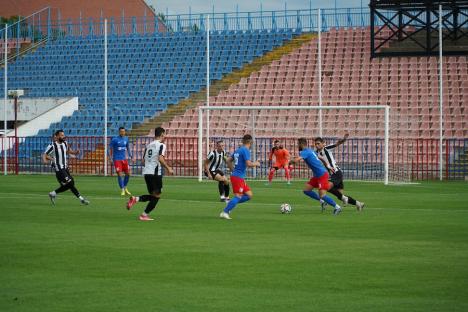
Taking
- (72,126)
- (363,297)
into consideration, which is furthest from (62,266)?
(72,126)

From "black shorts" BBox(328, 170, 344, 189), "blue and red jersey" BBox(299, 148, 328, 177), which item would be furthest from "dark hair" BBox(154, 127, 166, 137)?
"black shorts" BBox(328, 170, 344, 189)

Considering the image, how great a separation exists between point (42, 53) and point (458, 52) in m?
23.9

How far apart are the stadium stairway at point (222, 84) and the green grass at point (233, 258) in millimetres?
22970

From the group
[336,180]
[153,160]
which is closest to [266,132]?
[336,180]

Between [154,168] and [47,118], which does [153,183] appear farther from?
[47,118]

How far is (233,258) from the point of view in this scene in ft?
47.5

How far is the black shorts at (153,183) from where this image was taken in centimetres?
2120

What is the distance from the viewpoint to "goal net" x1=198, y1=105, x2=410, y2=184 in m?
39.6

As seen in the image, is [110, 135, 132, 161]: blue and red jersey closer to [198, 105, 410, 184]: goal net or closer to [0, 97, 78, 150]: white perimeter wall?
[198, 105, 410, 184]: goal net

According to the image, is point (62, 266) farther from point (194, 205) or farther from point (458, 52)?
point (458, 52)

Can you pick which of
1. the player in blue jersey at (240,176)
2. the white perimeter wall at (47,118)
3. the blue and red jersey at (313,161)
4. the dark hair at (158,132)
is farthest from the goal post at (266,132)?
the dark hair at (158,132)

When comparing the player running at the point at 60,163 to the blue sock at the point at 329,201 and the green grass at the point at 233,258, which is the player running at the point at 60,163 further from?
the blue sock at the point at 329,201

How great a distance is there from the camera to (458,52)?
4522cm

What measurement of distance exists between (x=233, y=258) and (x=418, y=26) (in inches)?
1309
